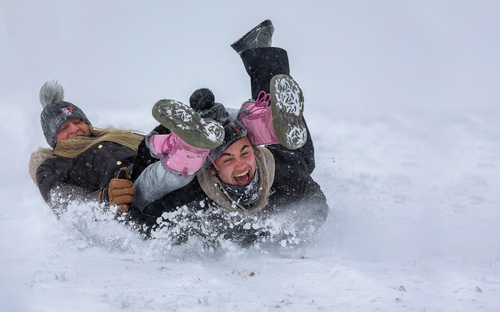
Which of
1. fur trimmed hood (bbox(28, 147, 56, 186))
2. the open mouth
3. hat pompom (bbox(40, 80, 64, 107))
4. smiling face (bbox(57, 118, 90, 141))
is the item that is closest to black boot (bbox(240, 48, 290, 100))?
the open mouth

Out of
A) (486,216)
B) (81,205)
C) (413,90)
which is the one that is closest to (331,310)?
(81,205)

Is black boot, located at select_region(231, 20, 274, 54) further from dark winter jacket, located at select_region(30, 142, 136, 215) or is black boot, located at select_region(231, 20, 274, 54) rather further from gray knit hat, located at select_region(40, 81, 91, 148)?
gray knit hat, located at select_region(40, 81, 91, 148)

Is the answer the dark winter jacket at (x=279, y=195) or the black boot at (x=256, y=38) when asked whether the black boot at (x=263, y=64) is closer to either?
the black boot at (x=256, y=38)

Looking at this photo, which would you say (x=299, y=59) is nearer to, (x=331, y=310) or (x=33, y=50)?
(x=33, y=50)

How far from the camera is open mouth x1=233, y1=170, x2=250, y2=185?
3.99m

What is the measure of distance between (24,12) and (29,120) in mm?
4699

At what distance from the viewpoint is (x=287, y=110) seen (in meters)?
3.73

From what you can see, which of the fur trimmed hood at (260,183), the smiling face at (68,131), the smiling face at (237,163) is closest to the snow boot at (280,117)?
the smiling face at (237,163)

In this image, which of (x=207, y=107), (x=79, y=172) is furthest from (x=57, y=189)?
(x=207, y=107)

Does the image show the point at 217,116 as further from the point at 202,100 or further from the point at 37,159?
the point at 37,159

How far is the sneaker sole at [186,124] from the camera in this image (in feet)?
11.3

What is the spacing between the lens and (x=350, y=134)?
6.92 metres

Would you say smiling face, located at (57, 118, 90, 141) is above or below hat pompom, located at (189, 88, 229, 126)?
below

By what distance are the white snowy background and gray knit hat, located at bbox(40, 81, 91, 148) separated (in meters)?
0.72
